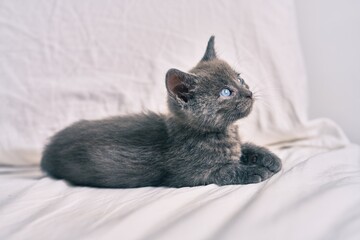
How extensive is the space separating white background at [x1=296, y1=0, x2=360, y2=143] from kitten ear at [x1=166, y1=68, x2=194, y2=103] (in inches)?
34.6

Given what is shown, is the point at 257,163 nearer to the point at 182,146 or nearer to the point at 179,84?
the point at 182,146

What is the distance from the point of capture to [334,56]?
68.7 inches

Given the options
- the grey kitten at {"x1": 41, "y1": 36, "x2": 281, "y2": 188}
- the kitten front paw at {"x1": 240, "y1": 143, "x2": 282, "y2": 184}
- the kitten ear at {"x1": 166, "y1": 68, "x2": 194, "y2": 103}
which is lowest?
the kitten front paw at {"x1": 240, "y1": 143, "x2": 282, "y2": 184}

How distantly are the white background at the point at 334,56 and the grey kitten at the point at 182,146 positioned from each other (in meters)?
0.69

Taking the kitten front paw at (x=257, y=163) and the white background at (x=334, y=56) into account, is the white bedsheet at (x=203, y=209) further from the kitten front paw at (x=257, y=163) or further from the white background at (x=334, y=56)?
the white background at (x=334, y=56)

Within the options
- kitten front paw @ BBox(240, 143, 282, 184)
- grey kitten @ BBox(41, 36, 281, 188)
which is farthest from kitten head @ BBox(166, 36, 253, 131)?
kitten front paw @ BBox(240, 143, 282, 184)

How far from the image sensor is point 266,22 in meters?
1.65

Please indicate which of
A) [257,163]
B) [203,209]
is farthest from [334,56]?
[203,209]

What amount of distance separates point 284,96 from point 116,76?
80 cm

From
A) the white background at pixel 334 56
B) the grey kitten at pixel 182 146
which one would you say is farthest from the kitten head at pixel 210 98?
the white background at pixel 334 56

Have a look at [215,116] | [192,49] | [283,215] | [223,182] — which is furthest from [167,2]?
[283,215]

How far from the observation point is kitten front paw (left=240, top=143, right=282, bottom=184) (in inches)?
46.3

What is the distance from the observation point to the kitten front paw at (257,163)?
3.85ft

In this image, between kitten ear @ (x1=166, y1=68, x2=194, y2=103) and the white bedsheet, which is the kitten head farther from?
the white bedsheet
